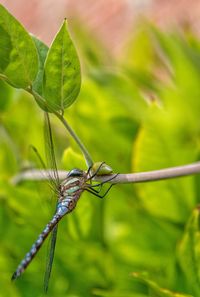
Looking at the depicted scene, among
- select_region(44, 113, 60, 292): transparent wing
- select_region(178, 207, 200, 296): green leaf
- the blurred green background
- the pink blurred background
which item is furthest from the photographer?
the pink blurred background

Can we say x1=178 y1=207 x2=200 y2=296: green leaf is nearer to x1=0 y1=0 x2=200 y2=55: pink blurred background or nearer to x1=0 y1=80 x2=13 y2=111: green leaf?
x1=0 y1=80 x2=13 y2=111: green leaf

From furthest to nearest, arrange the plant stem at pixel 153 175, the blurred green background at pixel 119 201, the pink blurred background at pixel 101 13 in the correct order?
1. the pink blurred background at pixel 101 13
2. the blurred green background at pixel 119 201
3. the plant stem at pixel 153 175

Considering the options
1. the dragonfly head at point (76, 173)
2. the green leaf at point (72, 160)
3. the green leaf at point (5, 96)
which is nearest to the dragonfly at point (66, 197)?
the dragonfly head at point (76, 173)

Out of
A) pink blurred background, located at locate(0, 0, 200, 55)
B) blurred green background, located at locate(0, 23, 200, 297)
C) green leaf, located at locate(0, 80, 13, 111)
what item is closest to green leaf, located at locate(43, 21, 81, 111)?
blurred green background, located at locate(0, 23, 200, 297)

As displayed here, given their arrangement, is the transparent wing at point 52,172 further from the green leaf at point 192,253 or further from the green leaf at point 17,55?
the green leaf at point 192,253

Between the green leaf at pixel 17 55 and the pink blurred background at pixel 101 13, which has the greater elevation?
the pink blurred background at pixel 101 13

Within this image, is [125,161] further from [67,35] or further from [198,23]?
[198,23]

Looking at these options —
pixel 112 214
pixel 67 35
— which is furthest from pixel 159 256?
pixel 67 35
